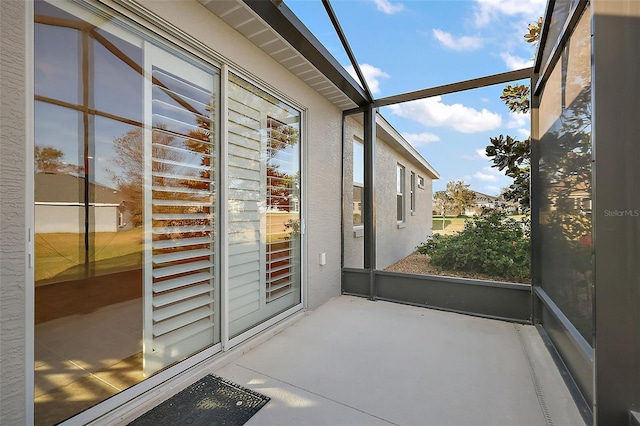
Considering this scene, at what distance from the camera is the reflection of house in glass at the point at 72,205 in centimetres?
152

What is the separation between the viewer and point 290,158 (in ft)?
11.5

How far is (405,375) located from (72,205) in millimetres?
2510

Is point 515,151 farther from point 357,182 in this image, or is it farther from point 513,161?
point 357,182

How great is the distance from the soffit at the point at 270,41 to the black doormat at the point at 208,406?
2857 millimetres

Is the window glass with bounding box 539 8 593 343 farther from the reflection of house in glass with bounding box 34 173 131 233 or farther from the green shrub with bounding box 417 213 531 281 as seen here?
the reflection of house in glass with bounding box 34 173 131 233

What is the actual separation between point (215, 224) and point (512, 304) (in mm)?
3382

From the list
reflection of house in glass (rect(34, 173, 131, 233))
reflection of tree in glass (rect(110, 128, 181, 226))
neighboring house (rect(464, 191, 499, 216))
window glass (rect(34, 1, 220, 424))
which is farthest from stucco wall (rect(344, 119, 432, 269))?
reflection of house in glass (rect(34, 173, 131, 233))

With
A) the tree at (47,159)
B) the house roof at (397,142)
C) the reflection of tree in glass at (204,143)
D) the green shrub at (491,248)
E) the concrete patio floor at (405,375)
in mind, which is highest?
the house roof at (397,142)

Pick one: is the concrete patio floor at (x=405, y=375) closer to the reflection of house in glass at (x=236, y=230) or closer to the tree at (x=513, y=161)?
the reflection of house in glass at (x=236, y=230)

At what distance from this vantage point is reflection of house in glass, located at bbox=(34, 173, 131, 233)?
4.98ft

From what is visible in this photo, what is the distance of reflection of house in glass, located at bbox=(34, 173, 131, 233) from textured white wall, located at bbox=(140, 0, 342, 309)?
4.47 ft

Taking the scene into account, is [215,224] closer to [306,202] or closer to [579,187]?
[306,202]

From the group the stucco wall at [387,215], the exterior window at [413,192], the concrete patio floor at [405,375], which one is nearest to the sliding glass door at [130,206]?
the concrete patio floor at [405,375]

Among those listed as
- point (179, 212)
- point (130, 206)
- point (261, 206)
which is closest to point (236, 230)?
point (261, 206)
